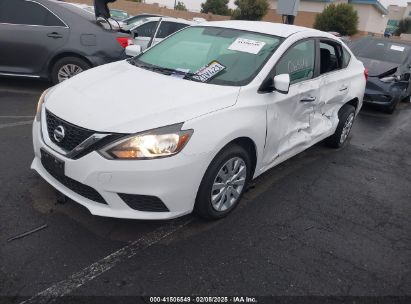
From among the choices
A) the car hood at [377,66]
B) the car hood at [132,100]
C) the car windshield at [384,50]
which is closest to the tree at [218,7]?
the car windshield at [384,50]

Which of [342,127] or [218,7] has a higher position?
[218,7]

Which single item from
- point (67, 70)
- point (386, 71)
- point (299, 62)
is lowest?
point (67, 70)

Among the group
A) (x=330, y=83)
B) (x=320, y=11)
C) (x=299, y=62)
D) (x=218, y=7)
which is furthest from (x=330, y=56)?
(x=218, y=7)

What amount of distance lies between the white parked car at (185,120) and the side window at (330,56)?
0.06 meters

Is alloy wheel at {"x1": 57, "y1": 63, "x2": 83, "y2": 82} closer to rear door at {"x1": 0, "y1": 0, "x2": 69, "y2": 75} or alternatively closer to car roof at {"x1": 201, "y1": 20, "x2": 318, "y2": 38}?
rear door at {"x1": 0, "y1": 0, "x2": 69, "y2": 75}

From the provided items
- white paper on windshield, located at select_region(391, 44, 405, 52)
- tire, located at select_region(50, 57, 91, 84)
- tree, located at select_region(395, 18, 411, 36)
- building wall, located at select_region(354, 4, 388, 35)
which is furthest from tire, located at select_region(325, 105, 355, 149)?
tree, located at select_region(395, 18, 411, 36)

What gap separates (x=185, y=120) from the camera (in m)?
2.70

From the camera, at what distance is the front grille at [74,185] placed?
2.70 m

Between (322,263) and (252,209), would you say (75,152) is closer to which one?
(252,209)

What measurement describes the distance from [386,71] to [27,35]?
22.3 feet

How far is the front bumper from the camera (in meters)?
2.56

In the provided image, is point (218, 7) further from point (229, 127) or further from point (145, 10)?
point (229, 127)

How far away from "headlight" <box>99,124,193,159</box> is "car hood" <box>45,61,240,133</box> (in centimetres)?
6

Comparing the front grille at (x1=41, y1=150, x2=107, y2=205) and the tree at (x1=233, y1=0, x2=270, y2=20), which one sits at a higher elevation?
the tree at (x1=233, y1=0, x2=270, y2=20)
